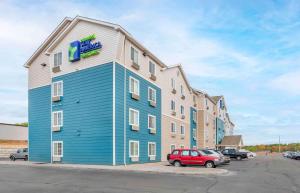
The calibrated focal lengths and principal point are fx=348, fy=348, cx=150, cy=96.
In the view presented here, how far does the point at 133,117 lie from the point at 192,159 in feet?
22.9

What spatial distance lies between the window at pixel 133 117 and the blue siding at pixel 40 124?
8286mm

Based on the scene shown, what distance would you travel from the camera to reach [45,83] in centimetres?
3459

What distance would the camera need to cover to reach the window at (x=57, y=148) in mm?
31642

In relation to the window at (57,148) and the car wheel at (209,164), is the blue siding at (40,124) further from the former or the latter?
the car wheel at (209,164)

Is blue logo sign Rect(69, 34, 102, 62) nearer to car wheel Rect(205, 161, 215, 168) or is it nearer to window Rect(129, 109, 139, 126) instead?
window Rect(129, 109, 139, 126)

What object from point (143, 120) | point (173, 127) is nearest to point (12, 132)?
point (173, 127)

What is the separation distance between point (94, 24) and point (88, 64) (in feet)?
11.6

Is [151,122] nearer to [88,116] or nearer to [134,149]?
[134,149]

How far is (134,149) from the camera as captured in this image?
3127cm

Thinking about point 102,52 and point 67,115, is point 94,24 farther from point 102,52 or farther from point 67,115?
point 67,115

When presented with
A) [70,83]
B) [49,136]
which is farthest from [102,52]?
[49,136]

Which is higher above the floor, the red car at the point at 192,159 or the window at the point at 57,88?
the window at the point at 57,88

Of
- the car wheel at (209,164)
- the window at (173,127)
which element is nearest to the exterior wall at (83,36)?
the car wheel at (209,164)

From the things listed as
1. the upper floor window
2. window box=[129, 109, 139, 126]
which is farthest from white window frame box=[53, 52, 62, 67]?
window box=[129, 109, 139, 126]
